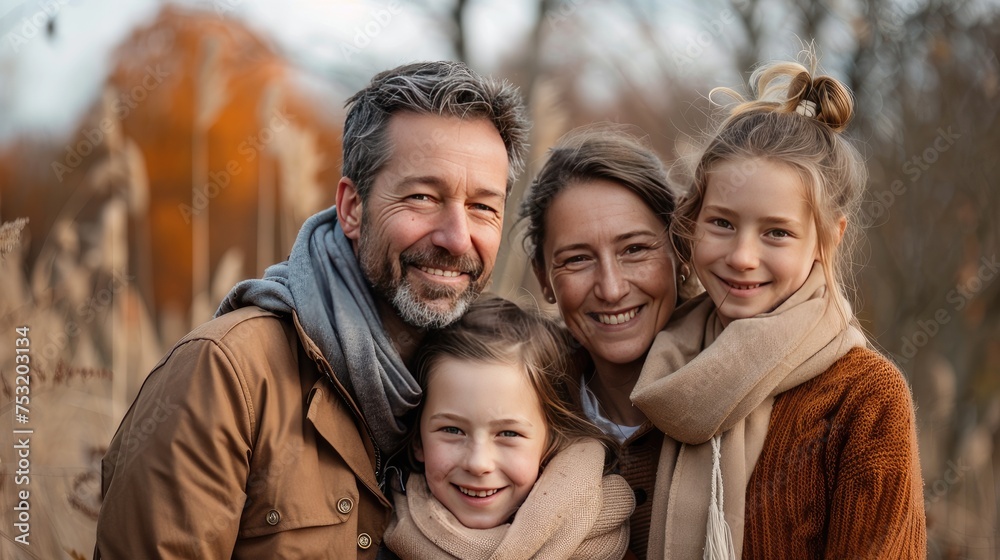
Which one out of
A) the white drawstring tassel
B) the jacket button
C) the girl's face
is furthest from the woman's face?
the jacket button

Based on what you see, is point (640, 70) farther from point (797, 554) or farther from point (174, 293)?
point (797, 554)

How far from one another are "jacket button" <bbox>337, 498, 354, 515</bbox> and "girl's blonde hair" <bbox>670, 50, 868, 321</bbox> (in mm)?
1402

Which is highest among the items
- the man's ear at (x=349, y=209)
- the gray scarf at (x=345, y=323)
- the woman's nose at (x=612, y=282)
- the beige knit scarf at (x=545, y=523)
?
the man's ear at (x=349, y=209)

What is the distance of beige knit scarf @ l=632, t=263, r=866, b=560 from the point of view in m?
2.60

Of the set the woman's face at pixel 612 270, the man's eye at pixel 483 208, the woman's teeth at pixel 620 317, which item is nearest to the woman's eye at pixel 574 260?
the woman's face at pixel 612 270

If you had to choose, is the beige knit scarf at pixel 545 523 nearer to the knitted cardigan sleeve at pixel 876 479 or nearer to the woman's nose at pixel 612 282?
the woman's nose at pixel 612 282

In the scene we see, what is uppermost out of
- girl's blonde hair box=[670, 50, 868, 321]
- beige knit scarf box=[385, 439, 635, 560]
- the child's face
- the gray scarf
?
girl's blonde hair box=[670, 50, 868, 321]

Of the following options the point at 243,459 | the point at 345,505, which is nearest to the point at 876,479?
the point at 345,505

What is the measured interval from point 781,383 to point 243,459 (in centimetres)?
163

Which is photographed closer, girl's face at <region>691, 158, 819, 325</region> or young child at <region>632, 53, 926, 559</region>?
young child at <region>632, 53, 926, 559</region>

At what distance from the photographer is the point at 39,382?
Answer: 388 centimetres

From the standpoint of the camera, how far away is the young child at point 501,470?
9.06ft

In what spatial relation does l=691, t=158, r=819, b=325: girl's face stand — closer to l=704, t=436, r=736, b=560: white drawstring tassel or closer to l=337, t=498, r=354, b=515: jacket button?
l=704, t=436, r=736, b=560: white drawstring tassel

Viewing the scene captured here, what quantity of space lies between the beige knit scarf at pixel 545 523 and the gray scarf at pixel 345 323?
278 mm
